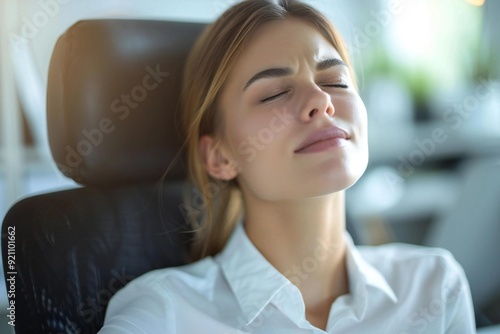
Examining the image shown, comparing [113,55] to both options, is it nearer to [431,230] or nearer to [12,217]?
[12,217]

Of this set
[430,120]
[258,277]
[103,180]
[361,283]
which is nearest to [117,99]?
[103,180]

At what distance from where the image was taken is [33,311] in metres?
0.84

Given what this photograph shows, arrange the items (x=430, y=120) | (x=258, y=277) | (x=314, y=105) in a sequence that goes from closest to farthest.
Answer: (x=314, y=105), (x=258, y=277), (x=430, y=120)

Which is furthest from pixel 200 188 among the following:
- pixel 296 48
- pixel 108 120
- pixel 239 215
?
pixel 296 48

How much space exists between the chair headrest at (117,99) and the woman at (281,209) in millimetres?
42

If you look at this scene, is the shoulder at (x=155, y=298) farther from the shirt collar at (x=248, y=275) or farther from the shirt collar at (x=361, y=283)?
the shirt collar at (x=361, y=283)

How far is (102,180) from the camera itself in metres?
0.96

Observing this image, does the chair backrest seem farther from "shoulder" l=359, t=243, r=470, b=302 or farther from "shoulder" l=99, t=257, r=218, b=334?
"shoulder" l=359, t=243, r=470, b=302

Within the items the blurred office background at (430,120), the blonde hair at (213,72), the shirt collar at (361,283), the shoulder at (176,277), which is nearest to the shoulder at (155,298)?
the shoulder at (176,277)

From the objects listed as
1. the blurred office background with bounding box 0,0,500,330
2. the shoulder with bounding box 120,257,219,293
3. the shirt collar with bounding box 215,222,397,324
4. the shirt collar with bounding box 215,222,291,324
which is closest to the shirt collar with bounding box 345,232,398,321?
the shirt collar with bounding box 215,222,397,324

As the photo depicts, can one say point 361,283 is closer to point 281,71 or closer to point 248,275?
point 248,275

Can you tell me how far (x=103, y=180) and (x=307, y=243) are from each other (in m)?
0.37

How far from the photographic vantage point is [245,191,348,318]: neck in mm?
956

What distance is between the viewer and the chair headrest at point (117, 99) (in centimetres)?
92
